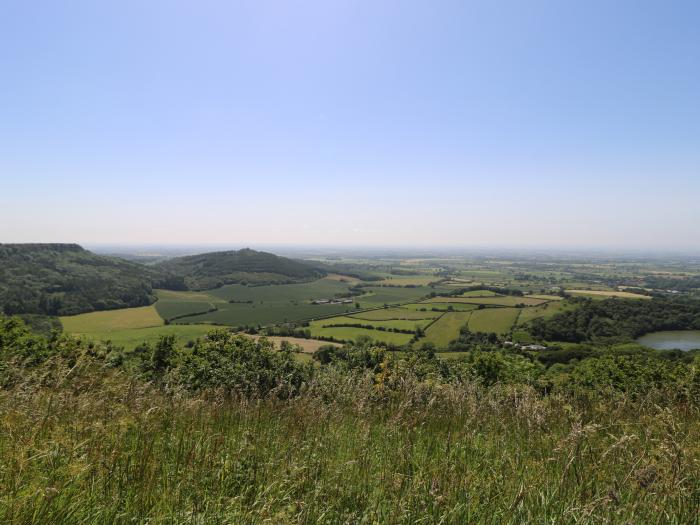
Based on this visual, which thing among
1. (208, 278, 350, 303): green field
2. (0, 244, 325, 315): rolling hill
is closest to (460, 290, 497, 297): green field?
(208, 278, 350, 303): green field

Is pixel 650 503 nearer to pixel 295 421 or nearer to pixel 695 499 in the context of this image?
pixel 695 499

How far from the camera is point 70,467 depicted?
8.88ft

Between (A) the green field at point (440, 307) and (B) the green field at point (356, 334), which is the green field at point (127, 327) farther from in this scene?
(A) the green field at point (440, 307)

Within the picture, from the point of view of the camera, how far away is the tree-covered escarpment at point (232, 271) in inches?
6014

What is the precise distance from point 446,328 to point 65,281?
4652 inches

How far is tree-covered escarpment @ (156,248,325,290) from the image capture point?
501 feet

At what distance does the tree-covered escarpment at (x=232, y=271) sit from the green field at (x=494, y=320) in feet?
328

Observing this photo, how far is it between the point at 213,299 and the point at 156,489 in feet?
409

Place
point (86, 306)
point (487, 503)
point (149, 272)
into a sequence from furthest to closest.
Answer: point (149, 272)
point (86, 306)
point (487, 503)

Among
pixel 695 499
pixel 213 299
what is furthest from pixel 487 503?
pixel 213 299

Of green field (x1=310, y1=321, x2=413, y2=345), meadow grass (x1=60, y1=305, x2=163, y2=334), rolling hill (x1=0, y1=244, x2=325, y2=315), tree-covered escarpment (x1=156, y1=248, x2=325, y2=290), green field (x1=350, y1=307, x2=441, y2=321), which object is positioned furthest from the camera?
tree-covered escarpment (x1=156, y1=248, x2=325, y2=290)

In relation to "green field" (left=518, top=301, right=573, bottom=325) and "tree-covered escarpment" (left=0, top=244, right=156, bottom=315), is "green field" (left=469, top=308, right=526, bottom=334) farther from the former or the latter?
"tree-covered escarpment" (left=0, top=244, right=156, bottom=315)

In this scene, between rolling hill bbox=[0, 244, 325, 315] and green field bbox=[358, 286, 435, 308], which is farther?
green field bbox=[358, 286, 435, 308]

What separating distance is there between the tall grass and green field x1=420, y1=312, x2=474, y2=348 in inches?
2190
